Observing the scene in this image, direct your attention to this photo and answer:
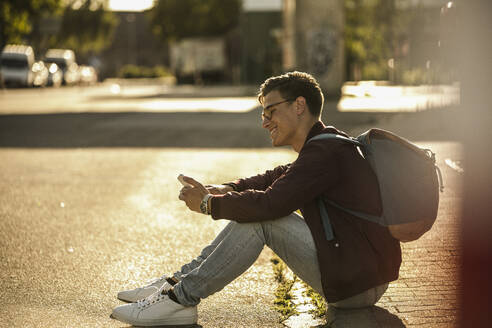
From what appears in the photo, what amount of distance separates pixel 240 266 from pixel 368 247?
2.13 ft

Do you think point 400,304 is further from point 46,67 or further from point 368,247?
point 46,67

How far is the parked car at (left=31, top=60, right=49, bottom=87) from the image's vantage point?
147ft

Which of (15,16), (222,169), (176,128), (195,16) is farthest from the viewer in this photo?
(195,16)

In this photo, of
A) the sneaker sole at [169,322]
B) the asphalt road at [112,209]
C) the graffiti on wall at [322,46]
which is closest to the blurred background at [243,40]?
the graffiti on wall at [322,46]

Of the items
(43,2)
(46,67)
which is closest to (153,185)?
(46,67)

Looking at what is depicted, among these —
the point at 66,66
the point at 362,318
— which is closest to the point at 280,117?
the point at 362,318

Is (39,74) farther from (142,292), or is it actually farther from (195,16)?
(142,292)

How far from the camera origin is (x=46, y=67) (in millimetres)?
48750

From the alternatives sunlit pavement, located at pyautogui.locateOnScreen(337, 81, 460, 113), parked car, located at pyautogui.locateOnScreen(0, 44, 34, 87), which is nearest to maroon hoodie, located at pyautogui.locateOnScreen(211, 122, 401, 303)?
sunlit pavement, located at pyautogui.locateOnScreen(337, 81, 460, 113)

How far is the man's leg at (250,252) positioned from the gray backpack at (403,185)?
17 cm

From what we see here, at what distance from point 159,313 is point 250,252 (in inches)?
22.3

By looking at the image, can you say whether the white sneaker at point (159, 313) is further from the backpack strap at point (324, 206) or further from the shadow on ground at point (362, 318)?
the backpack strap at point (324, 206)

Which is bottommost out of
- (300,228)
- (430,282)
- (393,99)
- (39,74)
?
(393,99)

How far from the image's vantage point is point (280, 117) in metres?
3.99
